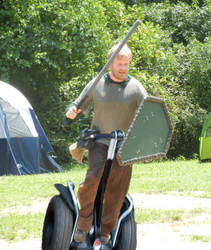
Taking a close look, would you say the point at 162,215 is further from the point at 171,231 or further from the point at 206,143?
the point at 206,143

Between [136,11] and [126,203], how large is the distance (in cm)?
1673

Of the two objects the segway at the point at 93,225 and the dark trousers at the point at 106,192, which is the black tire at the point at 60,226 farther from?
the dark trousers at the point at 106,192

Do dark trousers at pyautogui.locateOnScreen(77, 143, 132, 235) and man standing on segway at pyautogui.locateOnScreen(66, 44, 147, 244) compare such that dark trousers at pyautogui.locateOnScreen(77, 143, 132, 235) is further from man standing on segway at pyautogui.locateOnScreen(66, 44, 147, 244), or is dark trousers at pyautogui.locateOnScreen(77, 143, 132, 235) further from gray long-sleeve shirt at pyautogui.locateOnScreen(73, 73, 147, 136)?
gray long-sleeve shirt at pyautogui.locateOnScreen(73, 73, 147, 136)

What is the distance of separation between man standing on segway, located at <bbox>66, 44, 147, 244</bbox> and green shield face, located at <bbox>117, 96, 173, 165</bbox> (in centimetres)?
15

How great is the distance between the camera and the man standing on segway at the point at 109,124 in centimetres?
377

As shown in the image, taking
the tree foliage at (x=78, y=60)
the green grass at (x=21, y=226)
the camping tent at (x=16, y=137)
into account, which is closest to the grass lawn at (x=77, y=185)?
A: the green grass at (x=21, y=226)

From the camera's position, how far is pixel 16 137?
1242 centimetres

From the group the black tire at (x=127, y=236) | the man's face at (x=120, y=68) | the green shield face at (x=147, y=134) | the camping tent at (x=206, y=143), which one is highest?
the man's face at (x=120, y=68)

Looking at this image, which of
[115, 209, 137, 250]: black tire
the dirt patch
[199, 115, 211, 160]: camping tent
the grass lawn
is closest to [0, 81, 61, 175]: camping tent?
the grass lawn

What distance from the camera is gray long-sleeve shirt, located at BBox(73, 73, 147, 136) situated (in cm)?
385

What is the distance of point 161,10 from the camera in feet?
77.5

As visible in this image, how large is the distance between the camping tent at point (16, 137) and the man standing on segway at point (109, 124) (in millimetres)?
8568

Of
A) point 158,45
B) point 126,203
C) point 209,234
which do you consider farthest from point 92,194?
point 158,45

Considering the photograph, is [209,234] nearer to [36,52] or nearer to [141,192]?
[141,192]
